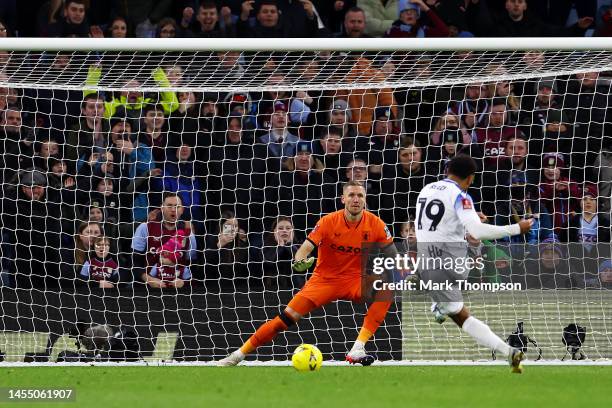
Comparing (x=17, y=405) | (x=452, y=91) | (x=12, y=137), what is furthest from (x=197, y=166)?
(x=17, y=405)

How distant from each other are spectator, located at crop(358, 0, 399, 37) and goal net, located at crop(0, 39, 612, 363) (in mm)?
2539

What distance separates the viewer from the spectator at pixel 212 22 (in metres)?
16.3

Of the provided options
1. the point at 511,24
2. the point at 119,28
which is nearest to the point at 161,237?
the point at 119,28

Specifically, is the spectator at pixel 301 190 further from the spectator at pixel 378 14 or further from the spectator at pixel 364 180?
the spectator at pixel 378 14

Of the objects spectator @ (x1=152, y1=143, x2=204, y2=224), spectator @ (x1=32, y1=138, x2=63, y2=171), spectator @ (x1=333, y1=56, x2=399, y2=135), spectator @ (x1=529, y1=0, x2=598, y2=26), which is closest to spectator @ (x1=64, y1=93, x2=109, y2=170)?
spectator @ (x1=32, y1=138, x2=63, y2=171)

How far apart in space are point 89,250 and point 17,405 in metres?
4.81

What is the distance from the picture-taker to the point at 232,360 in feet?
40.7

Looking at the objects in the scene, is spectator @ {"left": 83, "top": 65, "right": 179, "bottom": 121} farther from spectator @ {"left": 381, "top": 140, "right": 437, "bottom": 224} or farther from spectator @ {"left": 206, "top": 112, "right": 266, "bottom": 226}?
spectator @ {"left": 381, "top": 140, "right": 437, "bottom": 224}

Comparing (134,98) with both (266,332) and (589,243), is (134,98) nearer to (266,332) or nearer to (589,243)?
(266,332)

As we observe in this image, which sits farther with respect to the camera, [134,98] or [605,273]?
[134,98]

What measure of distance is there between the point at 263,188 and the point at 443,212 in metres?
3.32

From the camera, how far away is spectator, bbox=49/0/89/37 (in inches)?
630

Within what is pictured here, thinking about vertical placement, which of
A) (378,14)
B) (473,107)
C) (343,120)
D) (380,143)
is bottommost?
(380,143)

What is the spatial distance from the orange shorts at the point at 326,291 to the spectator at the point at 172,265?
5.42 ft
